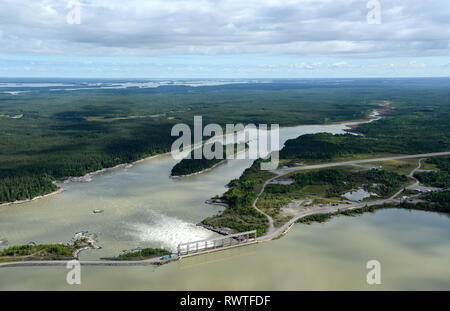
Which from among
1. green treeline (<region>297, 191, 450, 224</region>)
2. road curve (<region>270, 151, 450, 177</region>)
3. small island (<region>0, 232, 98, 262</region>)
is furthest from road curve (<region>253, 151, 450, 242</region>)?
small island (<region>0, 232, 98, 262</region>)

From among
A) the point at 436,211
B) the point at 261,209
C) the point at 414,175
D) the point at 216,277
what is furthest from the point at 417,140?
the point at 216,277

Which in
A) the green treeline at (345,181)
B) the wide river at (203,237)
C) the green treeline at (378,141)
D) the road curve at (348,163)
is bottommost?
the wide river at (203,237)

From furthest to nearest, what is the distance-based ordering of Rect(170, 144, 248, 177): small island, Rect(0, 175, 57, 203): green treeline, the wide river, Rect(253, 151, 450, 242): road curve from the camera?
Rect(170, 144, 248, 177): small island → Rect(0, 175, 57, 203): green treeline → Rect(253, 151, 450, 242): road curve → the wide river

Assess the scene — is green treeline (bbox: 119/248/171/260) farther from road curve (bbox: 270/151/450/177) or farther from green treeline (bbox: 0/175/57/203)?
road curve (bbox: 270/151/450/177)

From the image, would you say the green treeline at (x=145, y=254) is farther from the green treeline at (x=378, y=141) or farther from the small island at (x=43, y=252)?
the green treeline at (x=378, y=141)

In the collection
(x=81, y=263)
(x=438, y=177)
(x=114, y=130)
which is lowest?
(x=81, y=263)

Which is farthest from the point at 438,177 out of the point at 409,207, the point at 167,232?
the point at 167,232

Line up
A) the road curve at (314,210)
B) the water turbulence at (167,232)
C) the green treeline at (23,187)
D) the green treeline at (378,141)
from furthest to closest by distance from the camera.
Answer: the green treeline at (378,141)
the green treeline at (23,187)
the road curve at (314,210)
the water turbulence at (167,232)

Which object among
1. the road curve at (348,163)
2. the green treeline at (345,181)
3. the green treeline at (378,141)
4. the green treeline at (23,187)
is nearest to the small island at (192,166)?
the road curve at (348,163)

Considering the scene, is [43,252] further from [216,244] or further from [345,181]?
[345,181]
